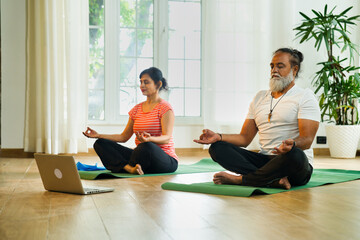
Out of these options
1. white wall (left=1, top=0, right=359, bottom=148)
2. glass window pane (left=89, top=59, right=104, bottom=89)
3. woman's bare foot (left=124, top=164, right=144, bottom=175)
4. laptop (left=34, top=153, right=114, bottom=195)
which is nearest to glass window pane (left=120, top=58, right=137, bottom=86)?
glass window pane (left=89, top=59, right=104, bottom=89)

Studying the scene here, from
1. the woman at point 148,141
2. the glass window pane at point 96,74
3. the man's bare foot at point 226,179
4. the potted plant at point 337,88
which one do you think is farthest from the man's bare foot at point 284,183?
the glass window pane at point 96,74

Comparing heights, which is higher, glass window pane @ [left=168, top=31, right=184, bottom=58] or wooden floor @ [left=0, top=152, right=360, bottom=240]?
glass window pane @ [left=168, top=31, right=184, bottom=58]

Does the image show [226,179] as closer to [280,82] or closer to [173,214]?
[280,82]

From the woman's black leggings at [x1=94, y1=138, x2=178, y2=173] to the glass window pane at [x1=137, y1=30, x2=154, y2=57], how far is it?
2.57 m

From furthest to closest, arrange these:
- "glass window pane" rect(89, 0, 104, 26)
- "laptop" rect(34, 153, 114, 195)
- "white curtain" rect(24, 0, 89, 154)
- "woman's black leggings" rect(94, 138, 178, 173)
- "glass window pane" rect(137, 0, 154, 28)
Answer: "glass window pane" rect(137, 0, 154, 28), "glass window pane" rect(89, 0, 104, 26), "white curtain" rect(24, 0, 89, 154), "woman's black leggings" rect(94, 138, 178, 173), "laptop" rect(34, 153, 114, 195)

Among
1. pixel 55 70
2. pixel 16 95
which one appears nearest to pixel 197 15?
pixel 55 70

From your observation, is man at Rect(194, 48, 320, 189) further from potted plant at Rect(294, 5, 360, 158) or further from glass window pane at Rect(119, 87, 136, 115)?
glass window pane at Rect(119, 87, 136, 115)

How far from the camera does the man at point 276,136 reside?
9.29ft

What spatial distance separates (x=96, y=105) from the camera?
6.16 m

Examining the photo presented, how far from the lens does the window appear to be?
20.2 ft

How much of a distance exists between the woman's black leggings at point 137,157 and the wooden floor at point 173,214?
0.62m

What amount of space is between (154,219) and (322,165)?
3253mm

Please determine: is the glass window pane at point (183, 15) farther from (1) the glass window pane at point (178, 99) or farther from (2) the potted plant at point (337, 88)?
(2) the potted plant at point (337, 88)

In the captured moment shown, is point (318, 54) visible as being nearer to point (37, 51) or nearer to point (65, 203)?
point (37, 51)
